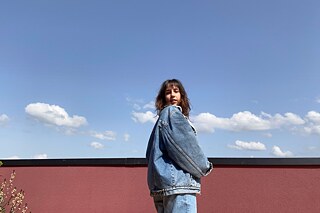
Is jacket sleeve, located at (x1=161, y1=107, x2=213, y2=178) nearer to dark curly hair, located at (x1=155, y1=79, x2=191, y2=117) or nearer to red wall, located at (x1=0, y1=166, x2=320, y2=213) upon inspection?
dark curly hair, located at (x1=155, y1=79, x2=191, y2=117)

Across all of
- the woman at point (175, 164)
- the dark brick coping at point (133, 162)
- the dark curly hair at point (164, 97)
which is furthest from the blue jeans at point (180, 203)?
the dark brick coping at point (133, 162)

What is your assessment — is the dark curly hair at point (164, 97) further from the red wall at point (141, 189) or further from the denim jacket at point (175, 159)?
the red wall at point (141, 189)

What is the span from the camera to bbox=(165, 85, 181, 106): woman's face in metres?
1.65

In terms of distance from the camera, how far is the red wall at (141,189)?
3299 millimetres

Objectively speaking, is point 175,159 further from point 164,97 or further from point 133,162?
point 133,162

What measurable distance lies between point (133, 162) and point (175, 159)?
234cm

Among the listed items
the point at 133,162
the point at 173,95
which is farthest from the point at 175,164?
the point at 133,162

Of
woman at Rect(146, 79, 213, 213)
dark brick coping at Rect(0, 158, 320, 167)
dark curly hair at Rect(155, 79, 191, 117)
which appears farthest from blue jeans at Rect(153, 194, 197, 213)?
dark brick coping at Rect(0, 158, 320, 167)

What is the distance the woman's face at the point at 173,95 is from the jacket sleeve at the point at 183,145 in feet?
0.40

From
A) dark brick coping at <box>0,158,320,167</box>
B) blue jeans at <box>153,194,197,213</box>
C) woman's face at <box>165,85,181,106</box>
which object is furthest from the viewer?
dark brick coping at <box>0,158,320,167</box>

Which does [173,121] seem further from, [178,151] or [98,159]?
[98,159]

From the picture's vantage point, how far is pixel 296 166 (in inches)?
130

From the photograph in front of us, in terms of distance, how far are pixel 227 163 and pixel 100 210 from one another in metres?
1.44

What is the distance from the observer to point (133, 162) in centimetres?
375
